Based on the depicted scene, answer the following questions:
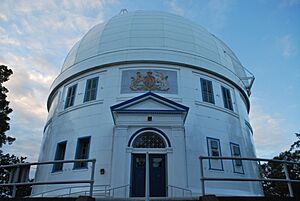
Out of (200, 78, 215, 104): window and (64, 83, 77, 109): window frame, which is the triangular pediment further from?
(64, 83, 77, 109): window frame

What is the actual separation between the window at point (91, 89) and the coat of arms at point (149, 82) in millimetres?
2540

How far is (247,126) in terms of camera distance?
19.1 m

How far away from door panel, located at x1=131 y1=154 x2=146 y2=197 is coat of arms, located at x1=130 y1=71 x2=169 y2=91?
4.49m

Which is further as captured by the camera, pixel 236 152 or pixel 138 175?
pixel 236 152

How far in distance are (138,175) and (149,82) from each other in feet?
19.3

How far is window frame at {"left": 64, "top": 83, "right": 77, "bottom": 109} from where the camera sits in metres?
17.2

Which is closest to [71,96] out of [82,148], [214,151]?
[82,148]

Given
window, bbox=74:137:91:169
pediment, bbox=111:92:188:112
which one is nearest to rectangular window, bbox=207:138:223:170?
pediment, bbox=111:92:188:112

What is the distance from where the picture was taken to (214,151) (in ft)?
48.6

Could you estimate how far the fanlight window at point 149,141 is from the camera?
13312mm

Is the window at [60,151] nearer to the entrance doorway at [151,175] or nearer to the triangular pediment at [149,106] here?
the triangular pediment at [149,106]

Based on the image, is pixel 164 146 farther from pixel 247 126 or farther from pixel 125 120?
pixel 247 126

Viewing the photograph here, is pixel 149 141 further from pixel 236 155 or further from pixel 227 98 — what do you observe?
pixel 227 98

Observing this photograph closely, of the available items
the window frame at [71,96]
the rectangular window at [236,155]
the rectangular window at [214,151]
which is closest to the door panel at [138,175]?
the rectangular window at [214,151]
